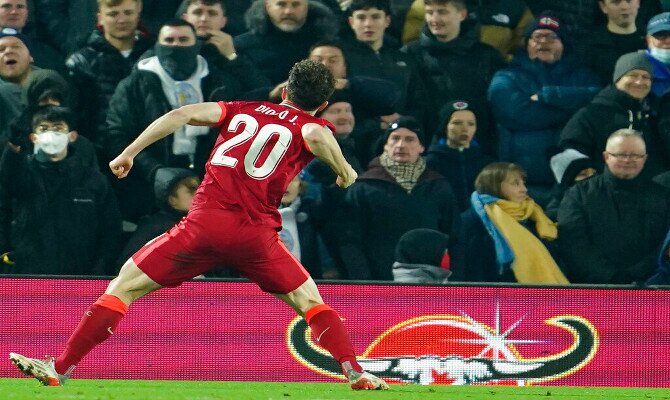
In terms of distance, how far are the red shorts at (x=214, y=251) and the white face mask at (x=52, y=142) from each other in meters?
2.91

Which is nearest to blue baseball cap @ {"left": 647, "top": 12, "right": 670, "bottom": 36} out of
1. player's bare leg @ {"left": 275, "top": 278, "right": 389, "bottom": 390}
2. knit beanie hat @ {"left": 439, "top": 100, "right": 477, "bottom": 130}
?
knit beanie hat @ {"left": 439, "top": 100, "right": 477, "bottom": 130}

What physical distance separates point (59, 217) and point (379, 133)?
256cm

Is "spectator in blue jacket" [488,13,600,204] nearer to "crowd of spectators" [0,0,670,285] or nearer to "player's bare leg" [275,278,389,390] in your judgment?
"crowd of spectators" [0,0,670,285]

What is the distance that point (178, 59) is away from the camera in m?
9.84

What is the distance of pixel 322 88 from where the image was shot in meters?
6.71

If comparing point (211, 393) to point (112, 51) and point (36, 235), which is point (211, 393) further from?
point (112, 51)

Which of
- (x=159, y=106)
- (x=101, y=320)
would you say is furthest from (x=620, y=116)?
(x=101, y=320)

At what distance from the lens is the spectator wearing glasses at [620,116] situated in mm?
10172

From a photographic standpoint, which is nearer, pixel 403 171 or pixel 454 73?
pixel 403 171

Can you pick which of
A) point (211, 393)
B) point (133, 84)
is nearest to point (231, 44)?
point (133, 84)

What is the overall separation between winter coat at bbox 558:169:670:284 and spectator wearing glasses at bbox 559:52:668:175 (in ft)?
1.52

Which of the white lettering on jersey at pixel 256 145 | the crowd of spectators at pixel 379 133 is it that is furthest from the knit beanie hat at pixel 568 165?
the white lettering on jersey at pixel 256 145

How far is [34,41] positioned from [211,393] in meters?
4.52

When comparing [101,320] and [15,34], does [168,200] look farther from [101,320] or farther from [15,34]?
[101,320]
